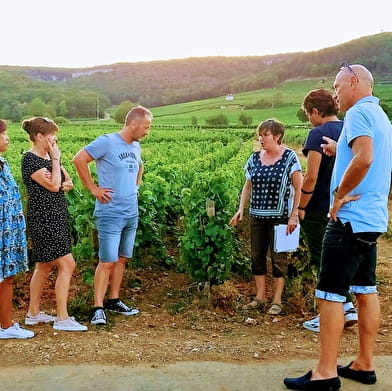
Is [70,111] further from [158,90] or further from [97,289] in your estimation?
[97,289]

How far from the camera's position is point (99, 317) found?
475 centimetres

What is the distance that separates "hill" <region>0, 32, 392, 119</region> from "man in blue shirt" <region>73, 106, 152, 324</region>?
9140 cm

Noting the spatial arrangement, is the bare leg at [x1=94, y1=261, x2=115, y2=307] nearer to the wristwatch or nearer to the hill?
the wristwatch

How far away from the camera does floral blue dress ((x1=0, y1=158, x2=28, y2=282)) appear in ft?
14.1

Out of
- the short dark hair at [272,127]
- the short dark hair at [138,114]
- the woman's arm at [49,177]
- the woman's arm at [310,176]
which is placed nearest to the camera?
the woman's arm at [49,177]

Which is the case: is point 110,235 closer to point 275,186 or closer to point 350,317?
point 275,186

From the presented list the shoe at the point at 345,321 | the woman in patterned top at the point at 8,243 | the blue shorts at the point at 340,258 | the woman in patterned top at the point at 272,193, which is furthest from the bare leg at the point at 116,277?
the blue shorts at the point at 340,258

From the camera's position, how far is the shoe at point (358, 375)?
3.60 m

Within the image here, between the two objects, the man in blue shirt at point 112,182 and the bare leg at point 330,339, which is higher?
the man in blue shirt at point 112,182

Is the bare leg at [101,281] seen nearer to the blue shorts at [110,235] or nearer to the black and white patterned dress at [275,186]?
the blue shorts at [110,235]

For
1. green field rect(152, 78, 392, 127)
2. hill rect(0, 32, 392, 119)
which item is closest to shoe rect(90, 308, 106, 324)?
green field rect(152, 78, 392, 127)

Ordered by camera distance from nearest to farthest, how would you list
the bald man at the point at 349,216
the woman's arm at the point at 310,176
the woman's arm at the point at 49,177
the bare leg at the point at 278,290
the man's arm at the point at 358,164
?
the man's arm at the point at 358,164 < the bald man at the point at 349,216 < the woman's arm at the point at 49,177 < the woman's arm at the point at 310,176 < the bare leg at the point at 278,290

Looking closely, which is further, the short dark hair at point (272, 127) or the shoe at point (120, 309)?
the shoe at point (120, 309)

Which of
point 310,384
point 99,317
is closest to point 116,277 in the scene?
point 99,317
